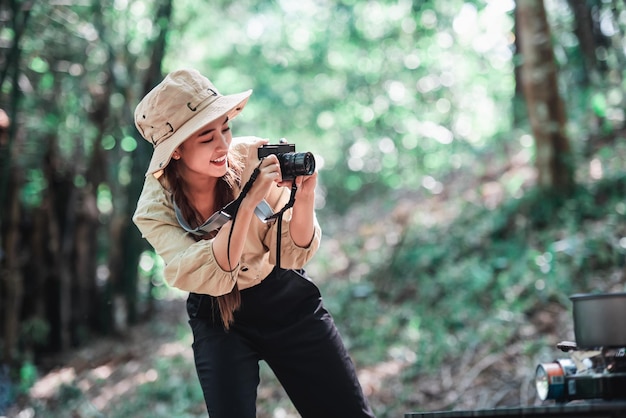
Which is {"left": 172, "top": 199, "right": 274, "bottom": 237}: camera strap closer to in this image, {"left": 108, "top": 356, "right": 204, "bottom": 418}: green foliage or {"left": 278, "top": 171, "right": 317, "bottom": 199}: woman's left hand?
{"left": 278, "top": 171, "right": 317, "bottom": 199}: woman's left hand

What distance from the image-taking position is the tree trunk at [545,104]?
263 inches

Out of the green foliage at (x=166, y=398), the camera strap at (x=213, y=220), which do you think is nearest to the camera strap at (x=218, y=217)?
the camera strap at (x=213, y=220)

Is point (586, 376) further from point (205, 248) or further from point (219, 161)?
point (219, 161)

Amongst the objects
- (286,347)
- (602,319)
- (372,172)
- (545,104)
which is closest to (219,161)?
(286,347)

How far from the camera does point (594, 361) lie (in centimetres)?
209

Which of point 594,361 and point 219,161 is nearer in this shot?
point 594,361

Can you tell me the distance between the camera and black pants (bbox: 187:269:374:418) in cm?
257

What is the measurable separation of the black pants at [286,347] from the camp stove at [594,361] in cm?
78

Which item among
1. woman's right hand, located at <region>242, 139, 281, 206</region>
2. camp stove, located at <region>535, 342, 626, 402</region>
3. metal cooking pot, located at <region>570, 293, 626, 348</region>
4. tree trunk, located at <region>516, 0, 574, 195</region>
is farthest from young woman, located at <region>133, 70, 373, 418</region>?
tree trunk, located at <region>516, 0, 574, 195</region>

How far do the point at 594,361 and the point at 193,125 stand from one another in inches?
58.8

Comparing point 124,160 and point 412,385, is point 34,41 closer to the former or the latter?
point 124,160

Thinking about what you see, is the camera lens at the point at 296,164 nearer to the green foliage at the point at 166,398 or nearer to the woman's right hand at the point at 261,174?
the woman's right hand at the point at 261,174

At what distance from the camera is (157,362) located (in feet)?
24.8

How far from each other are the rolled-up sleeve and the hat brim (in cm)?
12
